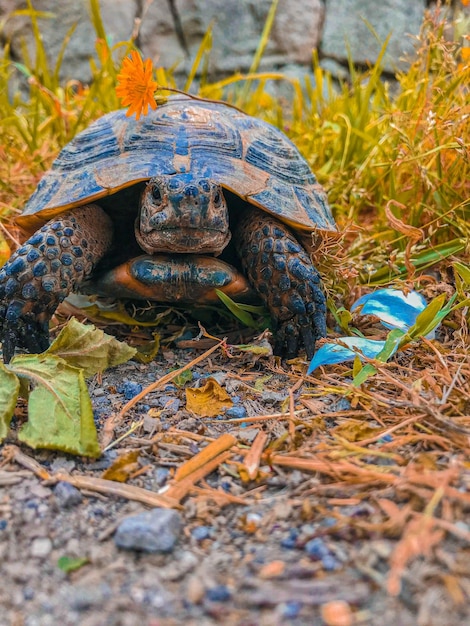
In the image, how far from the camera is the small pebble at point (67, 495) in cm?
119

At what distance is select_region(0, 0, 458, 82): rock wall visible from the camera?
26.6 feet

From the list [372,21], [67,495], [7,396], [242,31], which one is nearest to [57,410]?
[7,396]

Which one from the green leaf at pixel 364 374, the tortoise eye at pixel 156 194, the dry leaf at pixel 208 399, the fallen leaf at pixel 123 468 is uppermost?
the tortoise eye at pixel 156 194

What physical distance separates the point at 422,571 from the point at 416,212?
2.08m

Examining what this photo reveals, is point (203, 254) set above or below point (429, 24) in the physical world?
below

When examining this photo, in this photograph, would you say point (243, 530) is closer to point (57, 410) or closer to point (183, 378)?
point (57, 410)

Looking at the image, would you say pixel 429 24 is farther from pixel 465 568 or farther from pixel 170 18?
pixel 170 18

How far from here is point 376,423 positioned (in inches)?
59.1

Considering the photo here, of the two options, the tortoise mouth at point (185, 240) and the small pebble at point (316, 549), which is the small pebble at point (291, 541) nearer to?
the small pebble at point (316, 549)

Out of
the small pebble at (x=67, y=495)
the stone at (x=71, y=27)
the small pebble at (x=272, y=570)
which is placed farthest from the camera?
the stone at (x=71, y=27)

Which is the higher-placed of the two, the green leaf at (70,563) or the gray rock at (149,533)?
the gray rock at (149,533)

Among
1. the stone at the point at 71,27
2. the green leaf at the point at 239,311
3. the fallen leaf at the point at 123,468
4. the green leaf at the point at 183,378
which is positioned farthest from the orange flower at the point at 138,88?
the stone at the point at 71,27

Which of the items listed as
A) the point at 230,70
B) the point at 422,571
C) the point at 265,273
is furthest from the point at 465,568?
the point at 230,70

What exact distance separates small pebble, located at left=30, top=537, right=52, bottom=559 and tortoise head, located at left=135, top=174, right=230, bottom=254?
109 cm
